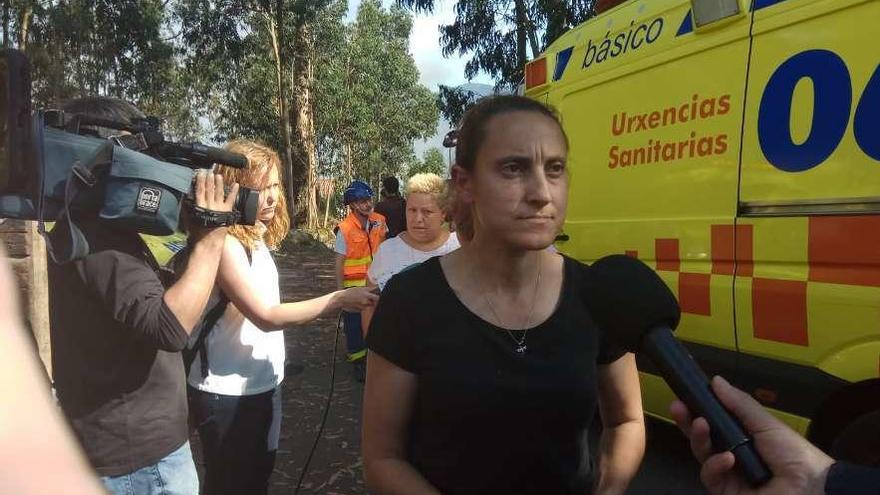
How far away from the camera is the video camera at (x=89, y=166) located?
1.21 meters

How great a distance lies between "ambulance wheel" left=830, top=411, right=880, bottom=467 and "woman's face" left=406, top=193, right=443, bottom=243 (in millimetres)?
2298

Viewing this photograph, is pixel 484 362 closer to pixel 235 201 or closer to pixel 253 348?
pixel 235 201

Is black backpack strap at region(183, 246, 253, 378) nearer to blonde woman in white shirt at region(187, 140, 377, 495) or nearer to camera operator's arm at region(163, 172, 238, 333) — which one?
blonde woman in white shirt at region(187, 140, 377, 495)

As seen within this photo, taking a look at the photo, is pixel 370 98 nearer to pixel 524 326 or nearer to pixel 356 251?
pixel 356 251

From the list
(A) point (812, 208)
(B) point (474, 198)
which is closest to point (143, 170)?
(B) point (474, 198)

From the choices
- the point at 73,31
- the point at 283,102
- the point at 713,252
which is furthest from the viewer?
the point at 283,102

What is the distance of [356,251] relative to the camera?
644 cm

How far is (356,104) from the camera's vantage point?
35.5 meters

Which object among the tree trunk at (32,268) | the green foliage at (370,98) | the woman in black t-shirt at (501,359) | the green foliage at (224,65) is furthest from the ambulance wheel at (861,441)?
the green foliage at (370,98)

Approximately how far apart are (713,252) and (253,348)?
2.14 m

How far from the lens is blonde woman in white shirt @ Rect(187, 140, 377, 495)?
2.34 m

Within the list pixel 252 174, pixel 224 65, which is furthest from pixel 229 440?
pixel 224 65

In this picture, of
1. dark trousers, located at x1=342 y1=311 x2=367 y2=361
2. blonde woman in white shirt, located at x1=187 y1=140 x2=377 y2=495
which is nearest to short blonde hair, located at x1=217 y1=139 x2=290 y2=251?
blonde woman in white shirt, located at x1=187 y1=140 x2=377 y2=495

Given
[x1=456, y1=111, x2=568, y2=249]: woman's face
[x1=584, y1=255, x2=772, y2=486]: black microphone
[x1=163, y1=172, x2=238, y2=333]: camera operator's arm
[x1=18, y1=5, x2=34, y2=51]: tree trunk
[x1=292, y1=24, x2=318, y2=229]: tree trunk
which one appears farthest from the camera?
[x1=292, y1=24, x2=318, y2=229]: tree trunk
